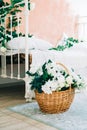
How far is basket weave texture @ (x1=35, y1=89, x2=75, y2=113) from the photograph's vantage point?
1907 millimetres

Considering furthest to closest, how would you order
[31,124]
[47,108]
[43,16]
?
[43,16], [47,108], [31,124]

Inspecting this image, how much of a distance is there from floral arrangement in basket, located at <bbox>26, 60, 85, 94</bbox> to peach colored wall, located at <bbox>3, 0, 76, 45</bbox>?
162 centimetres

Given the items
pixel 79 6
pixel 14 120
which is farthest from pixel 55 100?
pixel 79 6

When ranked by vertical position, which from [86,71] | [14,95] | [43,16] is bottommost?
[14,95]

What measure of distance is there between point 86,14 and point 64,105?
2.16 meters

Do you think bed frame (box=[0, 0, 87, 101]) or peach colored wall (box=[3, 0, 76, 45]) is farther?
peach colored wall (box=[3, 0, 76, 45])

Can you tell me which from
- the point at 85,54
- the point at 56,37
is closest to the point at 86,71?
the point at 85,54

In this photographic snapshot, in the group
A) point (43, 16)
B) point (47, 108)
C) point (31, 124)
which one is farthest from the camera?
point (43, 16)

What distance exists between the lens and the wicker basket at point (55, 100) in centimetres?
191

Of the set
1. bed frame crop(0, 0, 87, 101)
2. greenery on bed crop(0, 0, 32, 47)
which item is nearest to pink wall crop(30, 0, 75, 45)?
bed frame crop(0, 0, 87, 101)

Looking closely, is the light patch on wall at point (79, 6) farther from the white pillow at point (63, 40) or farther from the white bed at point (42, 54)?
the white bed at point (42, 54)

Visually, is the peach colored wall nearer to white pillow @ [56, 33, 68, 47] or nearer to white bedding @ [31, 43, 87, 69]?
white pillow @ [56, 33, 68, 47]

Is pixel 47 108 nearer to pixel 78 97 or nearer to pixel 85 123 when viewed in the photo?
pixel 85 123

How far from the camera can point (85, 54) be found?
254 centimetres
